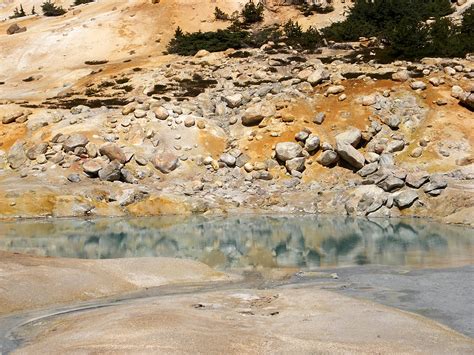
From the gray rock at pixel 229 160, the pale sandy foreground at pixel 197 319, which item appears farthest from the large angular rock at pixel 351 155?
the pale sandy foreground at pixel 197 319

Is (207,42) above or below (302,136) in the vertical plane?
above

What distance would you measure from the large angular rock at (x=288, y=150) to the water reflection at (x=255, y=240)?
25.4 ft

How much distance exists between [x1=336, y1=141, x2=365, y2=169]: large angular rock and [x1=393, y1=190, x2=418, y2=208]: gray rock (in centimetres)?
554

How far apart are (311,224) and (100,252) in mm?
14260

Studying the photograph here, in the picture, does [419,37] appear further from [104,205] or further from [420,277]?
[420,277]

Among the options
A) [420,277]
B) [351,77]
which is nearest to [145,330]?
[420,277]

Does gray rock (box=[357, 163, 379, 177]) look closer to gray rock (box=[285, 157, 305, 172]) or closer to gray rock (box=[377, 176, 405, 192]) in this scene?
gray rock (box=[377, 176, 405, 192])

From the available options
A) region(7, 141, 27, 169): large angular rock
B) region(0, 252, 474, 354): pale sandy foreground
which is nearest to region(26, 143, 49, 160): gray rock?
region(7, 141, 27, 169): large angular rock

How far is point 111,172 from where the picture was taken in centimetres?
4628

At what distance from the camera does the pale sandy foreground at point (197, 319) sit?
13188mm

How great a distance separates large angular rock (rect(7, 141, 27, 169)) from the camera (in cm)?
4878

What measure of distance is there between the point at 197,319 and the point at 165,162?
33860 mm

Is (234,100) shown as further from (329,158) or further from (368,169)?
(368,169)

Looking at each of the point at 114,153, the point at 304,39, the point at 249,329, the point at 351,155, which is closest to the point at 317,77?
the point at 351,155
